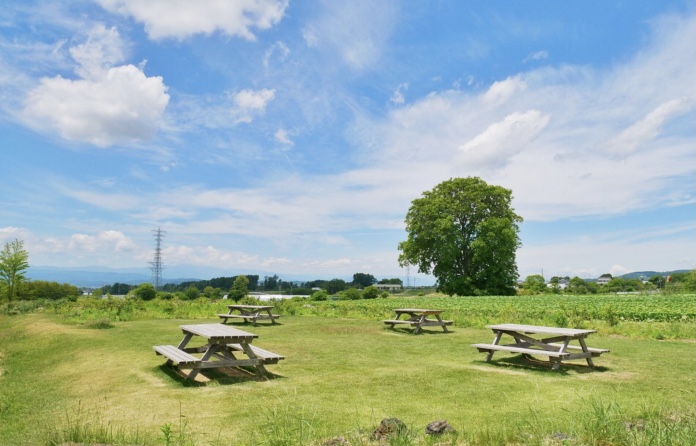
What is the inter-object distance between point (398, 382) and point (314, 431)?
332cm

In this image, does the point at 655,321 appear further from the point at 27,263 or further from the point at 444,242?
the point at 27,263

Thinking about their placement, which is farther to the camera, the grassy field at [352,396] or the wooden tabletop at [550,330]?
the wooden tabletop at [550,330]

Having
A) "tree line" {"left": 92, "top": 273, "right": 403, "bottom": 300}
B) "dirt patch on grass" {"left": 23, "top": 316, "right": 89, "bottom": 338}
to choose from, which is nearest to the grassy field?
"dirt patch on grass" {"left": 23, "top": 316, "right": 89, "bottom": 338}

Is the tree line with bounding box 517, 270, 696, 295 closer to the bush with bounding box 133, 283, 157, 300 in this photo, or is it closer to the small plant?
the bush with bounding box 133, 283, 157, 300

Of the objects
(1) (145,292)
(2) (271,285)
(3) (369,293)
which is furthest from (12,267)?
(2) (271,285)

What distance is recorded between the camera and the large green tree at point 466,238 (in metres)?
39.2

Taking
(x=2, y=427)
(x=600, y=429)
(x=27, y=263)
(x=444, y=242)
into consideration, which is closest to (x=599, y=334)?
(x=600, y=429)

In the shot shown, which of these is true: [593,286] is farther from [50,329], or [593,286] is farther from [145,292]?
[50,329]

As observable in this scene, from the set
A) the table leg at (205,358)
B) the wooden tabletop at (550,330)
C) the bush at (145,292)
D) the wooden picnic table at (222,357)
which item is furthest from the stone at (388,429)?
the bush at (145,292)

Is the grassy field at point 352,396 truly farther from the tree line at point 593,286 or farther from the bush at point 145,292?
the tree line at point 593,286

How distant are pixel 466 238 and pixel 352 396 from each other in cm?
3626

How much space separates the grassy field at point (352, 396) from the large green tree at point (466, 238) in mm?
26609

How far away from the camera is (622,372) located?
819 cm

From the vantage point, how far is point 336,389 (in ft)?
22.6
